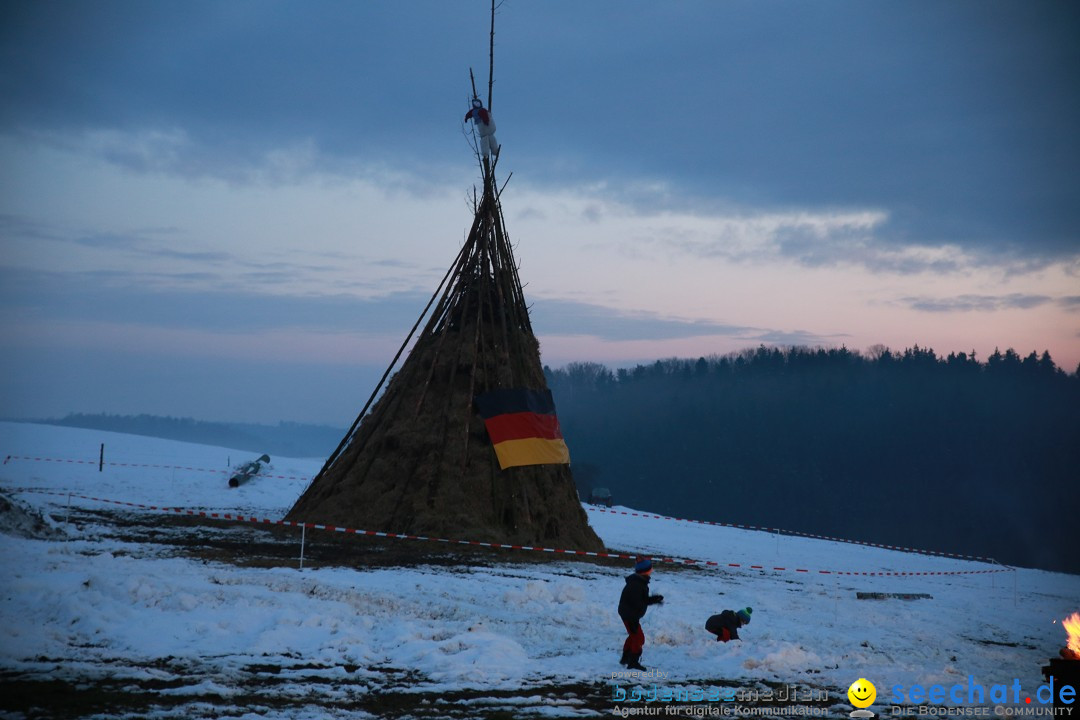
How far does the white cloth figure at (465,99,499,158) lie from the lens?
1966 cm

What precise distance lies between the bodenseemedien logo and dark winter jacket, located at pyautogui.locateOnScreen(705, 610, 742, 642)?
1802mm

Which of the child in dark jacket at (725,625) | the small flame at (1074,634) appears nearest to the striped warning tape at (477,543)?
the child in dark jacket at (725,625)

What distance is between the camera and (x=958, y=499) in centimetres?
6512

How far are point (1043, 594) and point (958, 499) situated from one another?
163 ft

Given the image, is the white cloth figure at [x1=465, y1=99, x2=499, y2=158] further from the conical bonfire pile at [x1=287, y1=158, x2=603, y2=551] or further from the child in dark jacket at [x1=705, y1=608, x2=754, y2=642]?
the child in dark jacket at [x1=705, y1=608, x2=754, y2=642]

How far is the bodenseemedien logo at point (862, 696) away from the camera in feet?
25.3

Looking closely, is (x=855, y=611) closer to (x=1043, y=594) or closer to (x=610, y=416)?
(x=1043, y=594)

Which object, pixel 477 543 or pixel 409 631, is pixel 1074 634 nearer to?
pixel 409 631

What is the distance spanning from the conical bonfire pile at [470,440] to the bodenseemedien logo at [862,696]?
30.0ft

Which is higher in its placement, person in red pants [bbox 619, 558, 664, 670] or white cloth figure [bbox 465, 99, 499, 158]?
white cloth figure [bbox 465, 99, 499, 158]

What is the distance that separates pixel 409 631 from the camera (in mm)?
9562

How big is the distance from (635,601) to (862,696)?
224cm

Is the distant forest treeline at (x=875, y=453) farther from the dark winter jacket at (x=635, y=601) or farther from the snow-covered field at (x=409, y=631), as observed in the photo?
the dark winter jacket at (x=635, y=601)

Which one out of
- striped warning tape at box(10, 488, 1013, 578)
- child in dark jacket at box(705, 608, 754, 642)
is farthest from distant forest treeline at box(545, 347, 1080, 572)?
child in dark jacket at box(705, 608, 754, 642)
